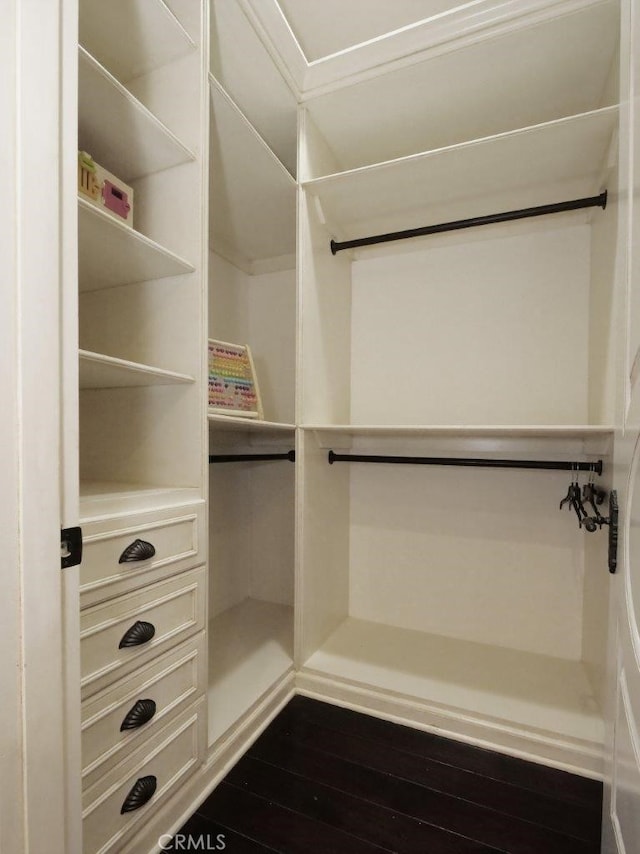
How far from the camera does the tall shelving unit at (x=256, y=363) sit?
132 centimetres

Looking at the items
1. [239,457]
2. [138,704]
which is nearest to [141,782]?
[138,704]

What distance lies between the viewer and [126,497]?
0.98m

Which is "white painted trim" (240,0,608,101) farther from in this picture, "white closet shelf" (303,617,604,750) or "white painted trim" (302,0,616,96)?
"white closet shelf" (303,617,604,750)

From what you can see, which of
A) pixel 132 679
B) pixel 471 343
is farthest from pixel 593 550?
pixel 132 679

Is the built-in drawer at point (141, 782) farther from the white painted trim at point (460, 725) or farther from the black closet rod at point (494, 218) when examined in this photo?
the black closet rod at point (494, 218)

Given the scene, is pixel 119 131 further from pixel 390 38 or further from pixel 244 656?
pixel 244 656

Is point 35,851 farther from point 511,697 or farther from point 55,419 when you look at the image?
point 511,697

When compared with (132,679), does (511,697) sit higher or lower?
lower

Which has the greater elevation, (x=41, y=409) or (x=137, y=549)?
(x=41, y=409)

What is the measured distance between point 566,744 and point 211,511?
163cm

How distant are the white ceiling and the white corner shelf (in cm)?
97

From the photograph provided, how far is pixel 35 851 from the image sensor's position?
1.77 feet

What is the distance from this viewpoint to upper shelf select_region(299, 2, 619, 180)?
1.22 m

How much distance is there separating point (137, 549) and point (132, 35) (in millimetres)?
1348
